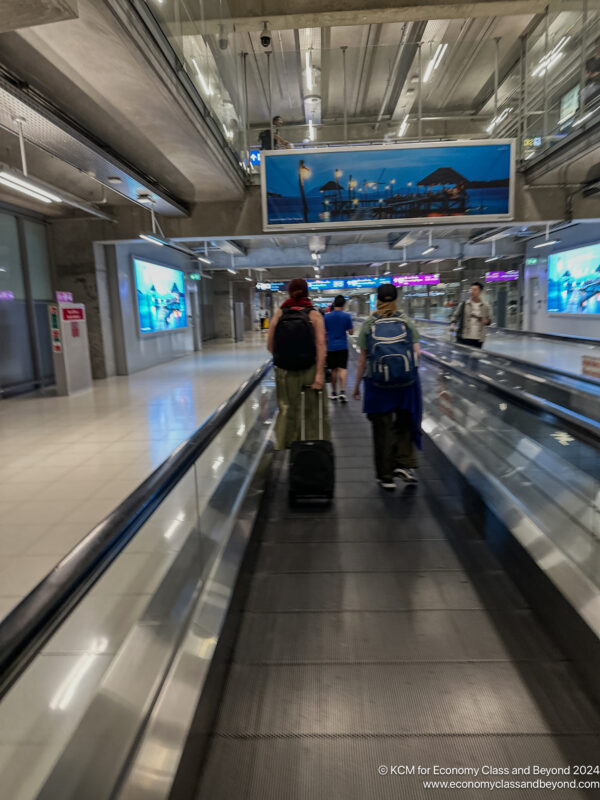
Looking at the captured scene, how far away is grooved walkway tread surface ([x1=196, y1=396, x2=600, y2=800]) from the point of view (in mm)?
1599

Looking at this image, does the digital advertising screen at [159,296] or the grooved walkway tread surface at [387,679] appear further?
the digital advertising screen at [159,296]

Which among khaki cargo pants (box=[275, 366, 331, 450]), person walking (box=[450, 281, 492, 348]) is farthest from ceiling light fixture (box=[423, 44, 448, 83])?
khaki cargo pants (box=[275, 366, 331, 450])

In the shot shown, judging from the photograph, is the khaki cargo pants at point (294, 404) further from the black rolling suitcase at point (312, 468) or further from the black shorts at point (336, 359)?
the black shorts at point (336, 359)

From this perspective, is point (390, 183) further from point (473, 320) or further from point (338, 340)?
point (473, 320)

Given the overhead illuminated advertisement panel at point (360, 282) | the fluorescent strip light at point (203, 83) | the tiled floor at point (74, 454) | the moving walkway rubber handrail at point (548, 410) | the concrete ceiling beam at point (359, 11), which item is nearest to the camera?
the moving walkway rubber handrail at point (548, 410)

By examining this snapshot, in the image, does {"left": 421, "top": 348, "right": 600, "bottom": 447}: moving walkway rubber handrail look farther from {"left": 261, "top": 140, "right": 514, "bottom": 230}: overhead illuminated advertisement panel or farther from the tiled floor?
{"left": 261, "top": 140, "right": 514, "bottom": 230}: overhead illuminated advertisement panel

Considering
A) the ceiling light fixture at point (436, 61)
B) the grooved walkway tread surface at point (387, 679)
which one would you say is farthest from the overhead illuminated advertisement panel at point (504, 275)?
the grooved walkway tread surface at point (387, 679)

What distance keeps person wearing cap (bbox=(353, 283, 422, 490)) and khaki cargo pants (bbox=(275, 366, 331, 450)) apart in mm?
424

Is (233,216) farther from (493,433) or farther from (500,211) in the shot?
(493,433)

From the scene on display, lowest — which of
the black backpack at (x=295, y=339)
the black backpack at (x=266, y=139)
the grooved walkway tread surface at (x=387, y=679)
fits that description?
the grooved walkway tread surface at (x=387, y=679)

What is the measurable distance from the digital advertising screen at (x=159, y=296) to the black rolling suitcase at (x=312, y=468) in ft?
32.8

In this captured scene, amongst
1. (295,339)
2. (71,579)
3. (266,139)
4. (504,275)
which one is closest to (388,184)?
(266,139)

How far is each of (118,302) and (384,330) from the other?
9.30 metres

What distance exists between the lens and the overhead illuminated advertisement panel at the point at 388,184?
6.89 meters
